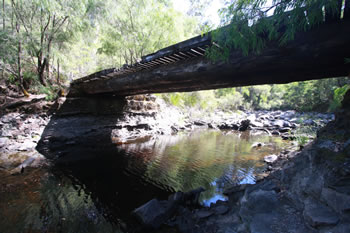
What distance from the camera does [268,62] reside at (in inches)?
103

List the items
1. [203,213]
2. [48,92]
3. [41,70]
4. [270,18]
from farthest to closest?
[41,70]
[48,92]
[203,213]
[270,18]

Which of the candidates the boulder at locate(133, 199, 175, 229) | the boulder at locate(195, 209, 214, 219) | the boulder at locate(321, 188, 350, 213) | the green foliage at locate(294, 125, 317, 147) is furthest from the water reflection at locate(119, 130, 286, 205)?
the boulder at locate(321, 188, 350, 213)

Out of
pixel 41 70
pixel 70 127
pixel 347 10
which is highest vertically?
pixel 41 70

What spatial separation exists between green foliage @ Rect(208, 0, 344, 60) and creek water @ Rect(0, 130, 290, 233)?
10.9 ft

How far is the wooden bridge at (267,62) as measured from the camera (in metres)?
2.05

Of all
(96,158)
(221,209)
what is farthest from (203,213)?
(96,158)

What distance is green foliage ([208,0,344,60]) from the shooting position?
1589 millimetres

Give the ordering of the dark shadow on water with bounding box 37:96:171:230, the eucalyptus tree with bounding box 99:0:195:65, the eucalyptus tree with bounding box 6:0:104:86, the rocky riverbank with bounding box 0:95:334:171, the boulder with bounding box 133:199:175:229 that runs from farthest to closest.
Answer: the eucalyptus tree with bounding box 99:0:195:65
the eucalyptus tree with bounding box 6:0:104:86
the rocky riverbank with bounding box 0:95:334:171
the dark shadow on water with bounding box 37:96:171:230
the boulder with bounding box 133:199:175:229

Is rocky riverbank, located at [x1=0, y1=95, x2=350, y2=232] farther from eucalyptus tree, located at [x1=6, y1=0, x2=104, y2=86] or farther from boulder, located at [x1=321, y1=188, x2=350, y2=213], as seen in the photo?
eucalyptus tree, located at [x1=6, y1=0, x2=104, y2=86]

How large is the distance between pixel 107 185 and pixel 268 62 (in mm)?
4570

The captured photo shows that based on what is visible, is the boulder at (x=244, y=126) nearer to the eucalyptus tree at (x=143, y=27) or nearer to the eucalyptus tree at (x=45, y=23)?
the eucalyptus tree at (x=143, y=27)

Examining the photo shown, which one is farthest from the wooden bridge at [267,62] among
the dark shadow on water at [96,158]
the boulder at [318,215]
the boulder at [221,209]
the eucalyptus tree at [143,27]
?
the eucalyptus tree at [143,27]

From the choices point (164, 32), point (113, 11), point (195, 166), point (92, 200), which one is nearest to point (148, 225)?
point (92, 200)

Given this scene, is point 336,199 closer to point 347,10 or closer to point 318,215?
point 318,215
